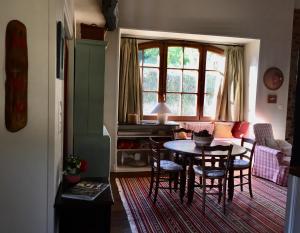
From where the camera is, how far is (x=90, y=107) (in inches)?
145

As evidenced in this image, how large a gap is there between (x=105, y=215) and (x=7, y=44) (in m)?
1.38

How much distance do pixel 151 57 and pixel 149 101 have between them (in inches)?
35.2

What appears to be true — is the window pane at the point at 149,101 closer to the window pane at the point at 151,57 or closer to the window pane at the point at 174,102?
the window pane at the point at 174,102

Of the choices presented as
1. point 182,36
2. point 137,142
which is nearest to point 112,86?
point 137,142

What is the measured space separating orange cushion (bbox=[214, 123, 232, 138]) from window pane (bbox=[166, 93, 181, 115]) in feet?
2.87

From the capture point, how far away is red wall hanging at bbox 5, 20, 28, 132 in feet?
5.69

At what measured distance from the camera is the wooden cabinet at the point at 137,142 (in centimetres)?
559

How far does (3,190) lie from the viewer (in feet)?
6.17

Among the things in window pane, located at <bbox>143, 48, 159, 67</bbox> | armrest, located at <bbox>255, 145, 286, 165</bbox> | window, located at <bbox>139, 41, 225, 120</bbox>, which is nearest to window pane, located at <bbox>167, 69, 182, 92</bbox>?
window, located at <bbox>139, 41, 225, 120</bbox>

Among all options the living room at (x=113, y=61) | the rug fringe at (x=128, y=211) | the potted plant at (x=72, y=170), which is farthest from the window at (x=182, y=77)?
the potted plant at (x=72, y=170)

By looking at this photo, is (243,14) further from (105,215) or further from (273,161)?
(105,215)

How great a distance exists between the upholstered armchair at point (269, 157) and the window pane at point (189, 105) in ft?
4.56

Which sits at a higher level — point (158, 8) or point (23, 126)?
point (158, 8)

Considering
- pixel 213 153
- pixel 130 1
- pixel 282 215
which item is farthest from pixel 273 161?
pixel 130 1
